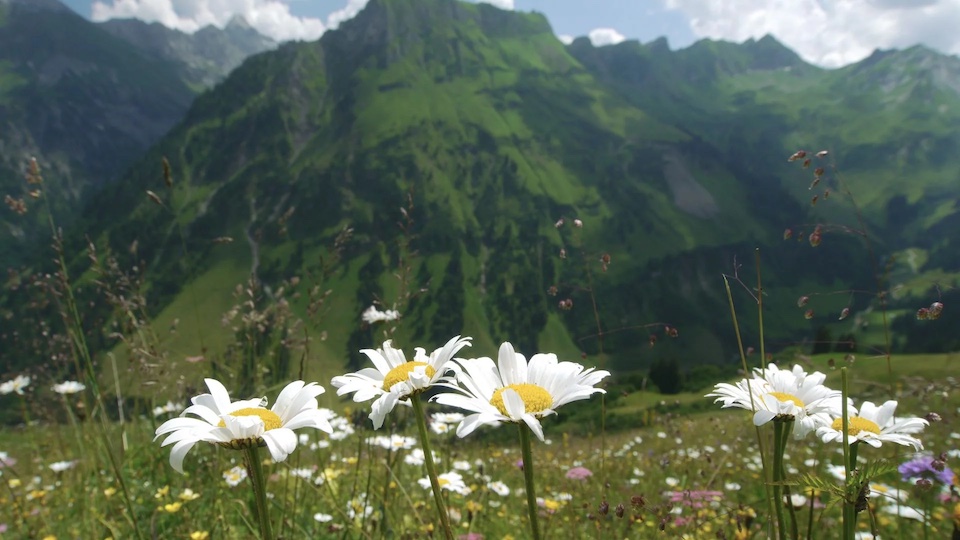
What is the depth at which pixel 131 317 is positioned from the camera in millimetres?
4215

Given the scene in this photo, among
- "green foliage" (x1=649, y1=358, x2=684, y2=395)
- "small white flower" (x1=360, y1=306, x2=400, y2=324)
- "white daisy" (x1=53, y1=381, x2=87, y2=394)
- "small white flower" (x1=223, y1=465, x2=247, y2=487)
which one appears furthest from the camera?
"green foliage" (x1=649, y1=358, x2=684, y2=395)

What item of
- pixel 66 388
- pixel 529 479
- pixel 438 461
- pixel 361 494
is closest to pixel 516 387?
pixel 529 479

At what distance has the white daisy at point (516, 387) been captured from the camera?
168 cm

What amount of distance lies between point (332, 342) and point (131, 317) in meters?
160

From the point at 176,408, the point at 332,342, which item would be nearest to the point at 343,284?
the point at 332,342

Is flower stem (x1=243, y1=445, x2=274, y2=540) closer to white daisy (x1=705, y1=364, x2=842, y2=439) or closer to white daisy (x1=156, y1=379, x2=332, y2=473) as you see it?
white daisy (x1=156, y1=379, x2=332, y2=473)

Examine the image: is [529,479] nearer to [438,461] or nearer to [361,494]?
[361,494]

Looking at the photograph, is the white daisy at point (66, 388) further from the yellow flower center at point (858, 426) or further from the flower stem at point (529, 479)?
the yellow flower center at point (858, 426)

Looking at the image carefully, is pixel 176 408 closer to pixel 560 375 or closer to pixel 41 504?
pixel 41 504

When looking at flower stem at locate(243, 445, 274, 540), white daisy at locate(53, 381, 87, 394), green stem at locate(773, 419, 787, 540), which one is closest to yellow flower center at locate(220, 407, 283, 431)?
flower stem at locate(243, 445, 274, 540)

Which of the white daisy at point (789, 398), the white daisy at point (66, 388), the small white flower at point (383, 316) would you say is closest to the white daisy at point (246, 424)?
the white daisy at point (789, 398)

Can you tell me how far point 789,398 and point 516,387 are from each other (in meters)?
1.07

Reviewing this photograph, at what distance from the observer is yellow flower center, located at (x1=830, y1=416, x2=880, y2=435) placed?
2.26 metres

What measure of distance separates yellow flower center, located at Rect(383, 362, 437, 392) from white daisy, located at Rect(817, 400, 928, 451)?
1410mm
